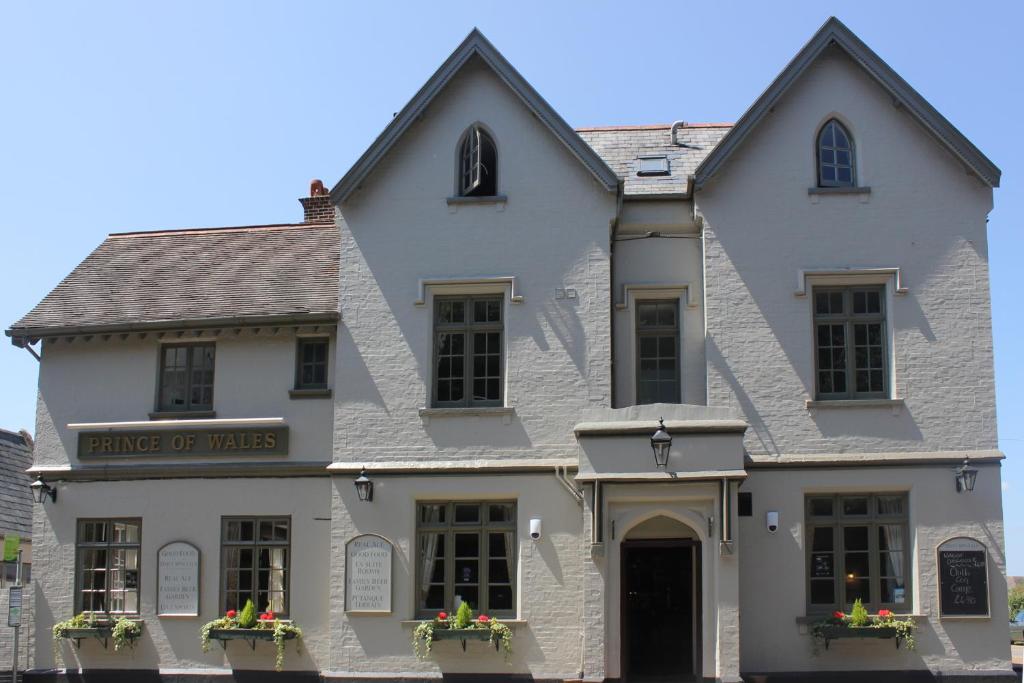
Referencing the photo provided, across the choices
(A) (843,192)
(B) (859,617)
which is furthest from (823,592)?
(A) (843,192)

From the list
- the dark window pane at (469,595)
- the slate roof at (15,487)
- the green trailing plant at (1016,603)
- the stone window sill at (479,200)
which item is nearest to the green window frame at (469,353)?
the stone window sill at (479,200)

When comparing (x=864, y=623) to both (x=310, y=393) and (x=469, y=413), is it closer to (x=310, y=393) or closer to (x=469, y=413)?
(x=469, y=413)

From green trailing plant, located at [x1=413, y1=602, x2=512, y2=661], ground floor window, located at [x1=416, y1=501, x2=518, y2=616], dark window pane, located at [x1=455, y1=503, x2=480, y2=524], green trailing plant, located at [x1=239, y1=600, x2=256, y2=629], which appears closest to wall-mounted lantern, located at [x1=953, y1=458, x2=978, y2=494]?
ground floor window, located at [x1=416, y1=501, x2=518, y2=616]

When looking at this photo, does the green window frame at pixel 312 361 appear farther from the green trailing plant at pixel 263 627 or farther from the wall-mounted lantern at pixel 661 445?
the wall-mounted lantern at pixel 661 445

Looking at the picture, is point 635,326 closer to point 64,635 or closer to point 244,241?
point 244,241

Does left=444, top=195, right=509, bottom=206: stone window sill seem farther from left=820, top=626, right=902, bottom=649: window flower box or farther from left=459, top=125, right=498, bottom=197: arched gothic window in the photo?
left=820, top=626, right=902, bottom=649: window flower box

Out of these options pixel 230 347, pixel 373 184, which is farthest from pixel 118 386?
pixel 373 184

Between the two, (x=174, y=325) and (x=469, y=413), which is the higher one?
(x=174, y=325)

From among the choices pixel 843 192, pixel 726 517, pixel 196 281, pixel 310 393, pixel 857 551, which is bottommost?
pixel 857 551

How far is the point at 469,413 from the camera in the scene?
1831 cm

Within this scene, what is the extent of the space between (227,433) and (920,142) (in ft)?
38.3

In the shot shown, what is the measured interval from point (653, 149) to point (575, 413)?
17.4 feet

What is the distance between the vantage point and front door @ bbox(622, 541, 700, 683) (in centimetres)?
1784

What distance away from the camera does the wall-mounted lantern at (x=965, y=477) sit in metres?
17.1
